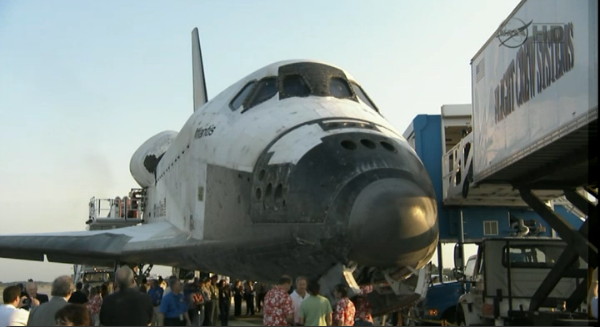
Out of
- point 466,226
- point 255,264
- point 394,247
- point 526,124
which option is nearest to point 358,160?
point 394,247

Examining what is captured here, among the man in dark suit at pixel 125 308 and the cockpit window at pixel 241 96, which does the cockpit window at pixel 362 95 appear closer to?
the cockpit window at pixel 241 96

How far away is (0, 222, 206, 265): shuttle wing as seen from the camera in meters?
7.63

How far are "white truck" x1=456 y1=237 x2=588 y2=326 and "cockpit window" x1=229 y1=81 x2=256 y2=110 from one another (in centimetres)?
303

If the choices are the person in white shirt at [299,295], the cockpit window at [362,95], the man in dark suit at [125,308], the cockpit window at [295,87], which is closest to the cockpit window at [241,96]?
the cockpit window at [295,87]

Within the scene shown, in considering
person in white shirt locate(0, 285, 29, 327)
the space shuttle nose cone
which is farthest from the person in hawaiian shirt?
person in white shirt locate(0, 285, 29, 327)

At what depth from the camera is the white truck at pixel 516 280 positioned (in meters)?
6.40

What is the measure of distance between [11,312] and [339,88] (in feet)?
12.4

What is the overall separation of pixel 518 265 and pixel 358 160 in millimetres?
3046

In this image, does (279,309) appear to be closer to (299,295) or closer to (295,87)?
(299,295)

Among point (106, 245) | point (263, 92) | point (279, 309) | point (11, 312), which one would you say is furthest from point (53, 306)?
point (106, 245)

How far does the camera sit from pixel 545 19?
550 cm

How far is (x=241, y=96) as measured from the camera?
6.99 m

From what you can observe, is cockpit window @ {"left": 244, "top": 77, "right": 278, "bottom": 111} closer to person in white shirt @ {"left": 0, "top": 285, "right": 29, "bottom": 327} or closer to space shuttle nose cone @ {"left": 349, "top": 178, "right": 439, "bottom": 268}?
space shuttle nose cone @ {"left": 349, "top": 178, "right": 439, "bottom": 268}

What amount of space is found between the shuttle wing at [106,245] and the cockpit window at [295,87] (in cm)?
176
